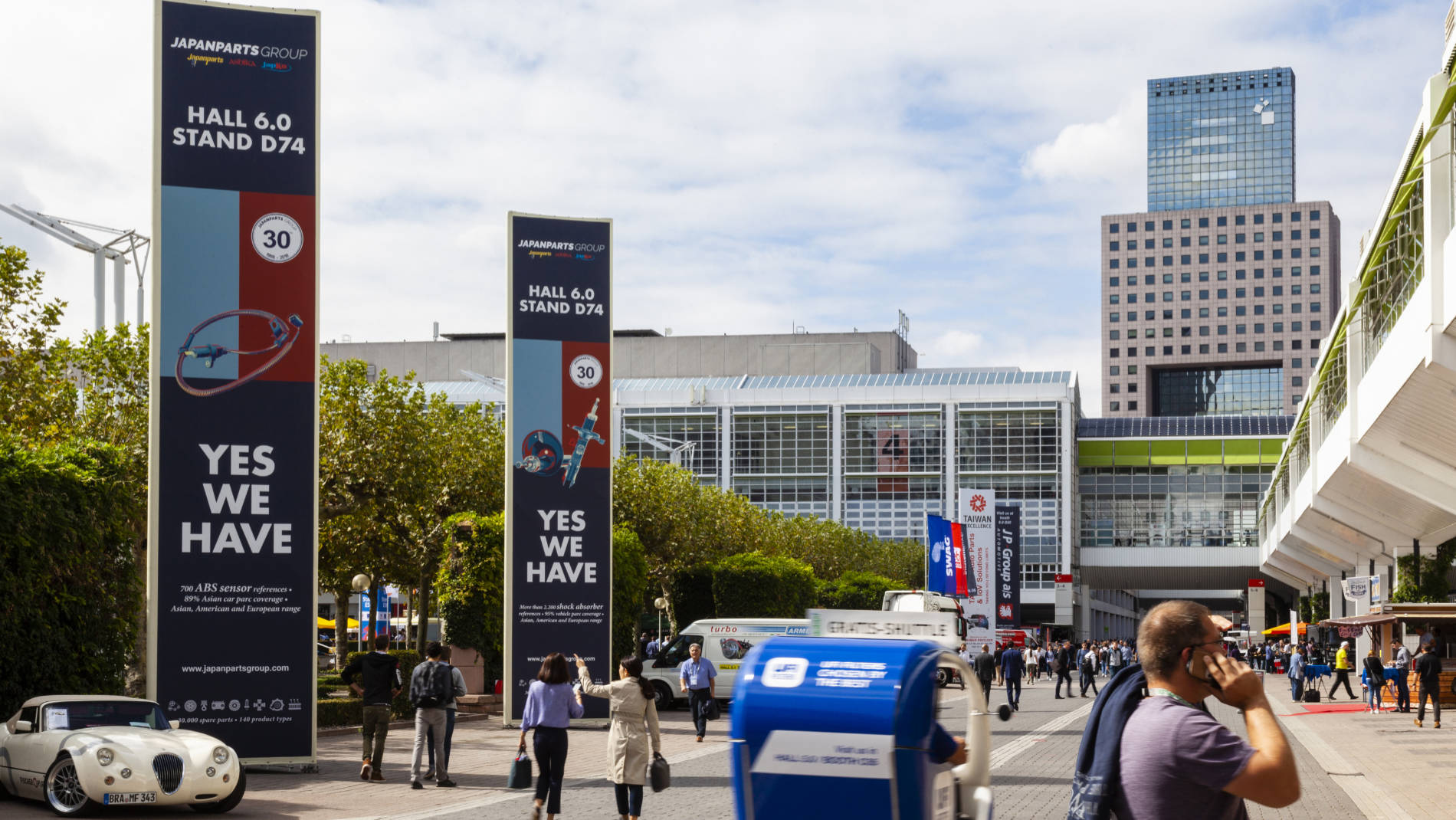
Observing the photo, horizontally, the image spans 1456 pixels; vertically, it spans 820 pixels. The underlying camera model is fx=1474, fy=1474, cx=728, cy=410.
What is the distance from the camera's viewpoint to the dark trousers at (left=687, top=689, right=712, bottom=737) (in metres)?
22.8

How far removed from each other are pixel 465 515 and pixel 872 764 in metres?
23.4

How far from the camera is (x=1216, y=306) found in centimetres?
17650

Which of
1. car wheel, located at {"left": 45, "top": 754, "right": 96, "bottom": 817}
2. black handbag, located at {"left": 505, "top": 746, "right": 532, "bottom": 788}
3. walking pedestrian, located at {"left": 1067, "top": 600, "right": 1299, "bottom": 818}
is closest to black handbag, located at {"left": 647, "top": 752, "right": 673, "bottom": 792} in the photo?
black handbag, located at {"left": 505, "top": 746, "right": 532, "bottom": 788}

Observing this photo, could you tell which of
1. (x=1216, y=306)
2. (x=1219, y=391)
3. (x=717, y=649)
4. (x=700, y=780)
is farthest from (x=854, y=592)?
(x=1219, y=391)

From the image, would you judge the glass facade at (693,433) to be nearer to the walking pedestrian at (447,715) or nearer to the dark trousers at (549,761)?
the walking pedestrian at (447,715)

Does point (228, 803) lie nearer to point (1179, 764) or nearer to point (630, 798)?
point (630, 798)

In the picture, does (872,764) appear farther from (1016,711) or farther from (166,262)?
(1016,711)

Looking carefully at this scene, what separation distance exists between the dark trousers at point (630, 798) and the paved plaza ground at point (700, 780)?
151 cm

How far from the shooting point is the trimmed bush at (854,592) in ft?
186

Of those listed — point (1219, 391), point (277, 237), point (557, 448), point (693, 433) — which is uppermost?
point (1219, 391)

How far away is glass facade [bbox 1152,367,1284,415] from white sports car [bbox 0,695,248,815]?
173 metres

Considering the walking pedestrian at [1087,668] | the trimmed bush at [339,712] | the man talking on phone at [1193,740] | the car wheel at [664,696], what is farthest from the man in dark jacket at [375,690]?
the walking pedestrian at [1087,668]

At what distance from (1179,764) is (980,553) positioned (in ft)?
161

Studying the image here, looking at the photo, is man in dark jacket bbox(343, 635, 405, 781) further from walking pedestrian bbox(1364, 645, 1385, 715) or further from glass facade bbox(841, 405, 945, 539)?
glass facade bbox(841, 405, 945, 539)
